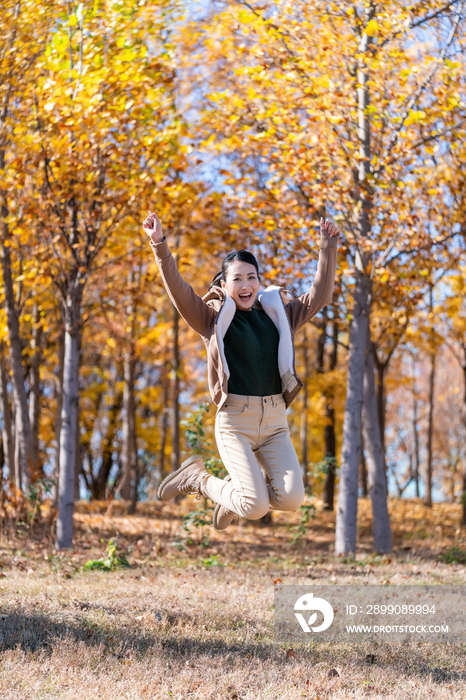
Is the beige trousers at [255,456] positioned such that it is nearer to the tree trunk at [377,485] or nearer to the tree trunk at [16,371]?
the tree trunk at [377,485]

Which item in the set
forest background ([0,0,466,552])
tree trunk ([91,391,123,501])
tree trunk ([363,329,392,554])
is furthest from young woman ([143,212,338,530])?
tree trunk ([91,391,123,501])

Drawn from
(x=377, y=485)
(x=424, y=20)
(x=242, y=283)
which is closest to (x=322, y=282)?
(x=242, y=283)

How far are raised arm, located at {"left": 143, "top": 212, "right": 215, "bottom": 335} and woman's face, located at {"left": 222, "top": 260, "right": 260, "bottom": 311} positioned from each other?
0.22 metres

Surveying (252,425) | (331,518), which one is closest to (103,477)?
(331,518)

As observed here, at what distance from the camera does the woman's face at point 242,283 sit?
4.61 m

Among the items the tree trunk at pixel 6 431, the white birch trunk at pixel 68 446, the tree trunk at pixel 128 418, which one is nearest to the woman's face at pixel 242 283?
the white birch trunk at pixel 68 446

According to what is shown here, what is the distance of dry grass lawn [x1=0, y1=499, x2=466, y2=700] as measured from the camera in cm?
381

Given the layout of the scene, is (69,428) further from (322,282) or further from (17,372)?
(322,282)

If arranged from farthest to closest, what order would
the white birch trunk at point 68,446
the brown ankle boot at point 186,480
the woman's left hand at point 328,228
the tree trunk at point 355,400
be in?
the tree trunk at point 355,400, the white birch trunk at point 68,446, the brown ankle boot at point 186,480, the woman's left hand at point 328,228

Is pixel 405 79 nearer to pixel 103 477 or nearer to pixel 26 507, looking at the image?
pixel 26 507

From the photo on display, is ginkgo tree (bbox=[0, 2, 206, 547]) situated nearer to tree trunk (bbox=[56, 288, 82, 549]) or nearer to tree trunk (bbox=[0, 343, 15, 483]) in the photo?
tree trunk (bbox=[56, 288, 82, 549])

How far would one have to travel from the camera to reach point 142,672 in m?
3.95

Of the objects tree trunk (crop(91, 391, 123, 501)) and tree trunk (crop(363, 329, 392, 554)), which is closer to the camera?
tree trunk (crop(363, 329, 392, 554))

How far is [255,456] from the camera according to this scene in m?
4.73
